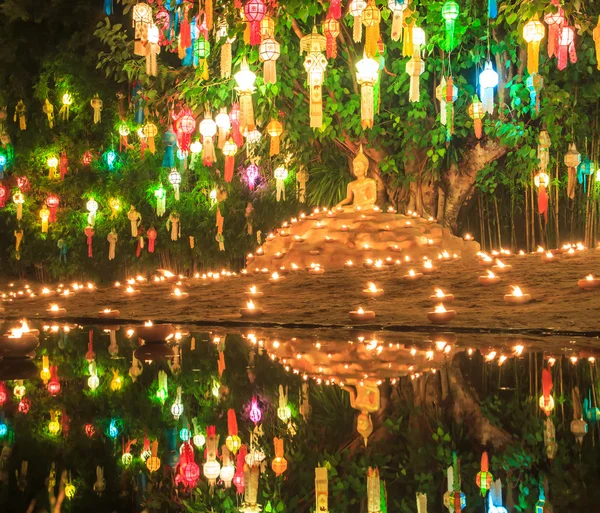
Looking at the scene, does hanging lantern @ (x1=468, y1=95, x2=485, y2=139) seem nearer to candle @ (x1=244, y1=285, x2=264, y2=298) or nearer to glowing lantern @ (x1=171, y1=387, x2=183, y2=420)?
candle @ (x1=244, y1=285, x2=264, y2=298)

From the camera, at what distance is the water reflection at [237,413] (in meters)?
2.08

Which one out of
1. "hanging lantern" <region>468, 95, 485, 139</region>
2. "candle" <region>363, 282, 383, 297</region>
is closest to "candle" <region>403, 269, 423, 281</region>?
"candle" <region>363, 282, 383, 297</region>

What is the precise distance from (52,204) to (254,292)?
7.49 meters

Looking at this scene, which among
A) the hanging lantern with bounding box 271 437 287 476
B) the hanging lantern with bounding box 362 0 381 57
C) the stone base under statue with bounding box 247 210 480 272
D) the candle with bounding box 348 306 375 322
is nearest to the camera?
the hanging lantern with bounding box 271 437 287 476

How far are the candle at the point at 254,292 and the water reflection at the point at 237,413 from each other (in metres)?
2.50

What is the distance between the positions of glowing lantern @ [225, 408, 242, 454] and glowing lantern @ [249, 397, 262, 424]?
0.06 metres

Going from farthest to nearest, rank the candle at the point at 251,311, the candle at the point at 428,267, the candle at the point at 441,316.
A: the candle at the point at 428,267 → the candle at the point at 251,311 → the candle at the point at 441,316

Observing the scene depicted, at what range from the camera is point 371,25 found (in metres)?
7.22

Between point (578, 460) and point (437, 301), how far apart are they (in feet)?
13.8

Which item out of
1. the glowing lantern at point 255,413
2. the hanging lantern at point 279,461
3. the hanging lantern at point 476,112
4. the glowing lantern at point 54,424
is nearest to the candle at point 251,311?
the glowing lantern at point 255,413

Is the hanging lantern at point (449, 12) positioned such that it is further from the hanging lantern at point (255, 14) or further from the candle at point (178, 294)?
the candle at point (178, 294)

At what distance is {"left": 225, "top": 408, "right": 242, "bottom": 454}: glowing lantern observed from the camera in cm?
246

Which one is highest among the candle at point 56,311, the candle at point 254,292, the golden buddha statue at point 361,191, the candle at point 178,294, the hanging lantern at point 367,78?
the hanging lantern at point 367,78

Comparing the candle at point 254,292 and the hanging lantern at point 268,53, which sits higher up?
the hanging lantern at point 268,53
